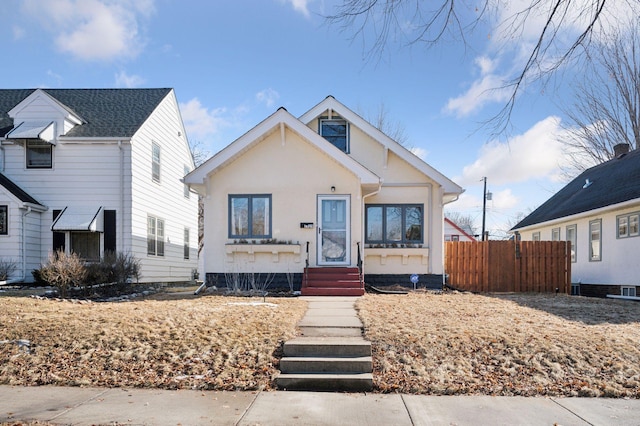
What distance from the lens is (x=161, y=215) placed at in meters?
18.5

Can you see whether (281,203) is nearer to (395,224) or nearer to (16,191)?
(395,224)

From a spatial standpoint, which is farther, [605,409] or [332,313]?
[332,313]

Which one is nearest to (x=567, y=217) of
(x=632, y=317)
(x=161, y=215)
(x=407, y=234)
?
(x=407, y=234)

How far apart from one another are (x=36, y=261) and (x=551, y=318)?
15.4 m

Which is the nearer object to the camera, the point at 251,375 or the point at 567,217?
the point at 251,375

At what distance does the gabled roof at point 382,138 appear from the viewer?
47.5 feet

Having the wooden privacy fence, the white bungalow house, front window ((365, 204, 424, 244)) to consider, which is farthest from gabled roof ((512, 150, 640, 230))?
the white bungalow house

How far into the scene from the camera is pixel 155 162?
59.0 feet

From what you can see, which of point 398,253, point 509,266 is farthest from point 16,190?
point 509,266

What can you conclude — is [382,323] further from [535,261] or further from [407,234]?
[535,261]

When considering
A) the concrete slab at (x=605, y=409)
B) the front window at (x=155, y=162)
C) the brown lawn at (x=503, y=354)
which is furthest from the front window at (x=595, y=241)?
the front window at (x=155, y=162)

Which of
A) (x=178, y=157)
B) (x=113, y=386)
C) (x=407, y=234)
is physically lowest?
(x=113, y=386)

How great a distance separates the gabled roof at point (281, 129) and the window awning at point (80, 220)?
410 centimetres

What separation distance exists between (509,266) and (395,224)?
4.38 m
